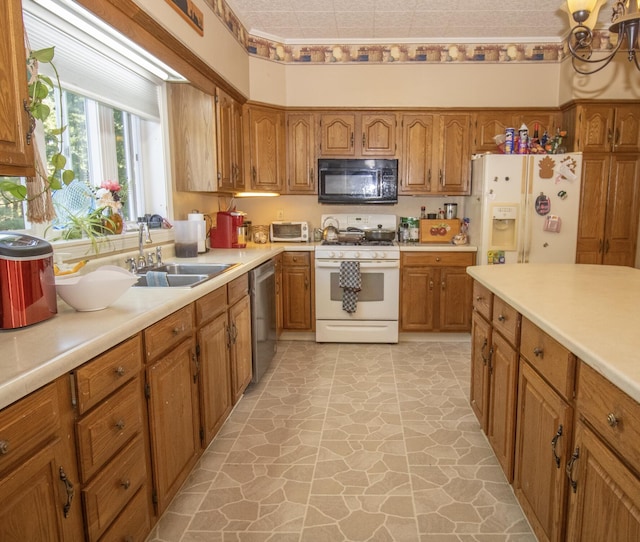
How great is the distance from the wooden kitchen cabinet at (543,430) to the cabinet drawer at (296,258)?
2.58 m

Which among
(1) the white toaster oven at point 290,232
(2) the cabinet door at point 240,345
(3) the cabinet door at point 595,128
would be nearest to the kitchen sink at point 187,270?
(2) the cabinet door at point 240,345

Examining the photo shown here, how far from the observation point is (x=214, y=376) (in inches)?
89.5

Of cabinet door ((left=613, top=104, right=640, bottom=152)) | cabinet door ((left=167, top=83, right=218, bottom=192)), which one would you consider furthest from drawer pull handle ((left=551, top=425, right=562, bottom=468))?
cabinet door ((left=613, top=104, right=640, bottom=152))

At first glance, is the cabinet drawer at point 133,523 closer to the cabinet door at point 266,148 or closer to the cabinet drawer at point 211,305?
the cabinet drawer at point 211,305

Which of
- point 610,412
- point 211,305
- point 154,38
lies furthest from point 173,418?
point 154,38

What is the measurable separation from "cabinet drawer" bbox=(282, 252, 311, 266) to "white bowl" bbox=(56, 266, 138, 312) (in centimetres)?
255

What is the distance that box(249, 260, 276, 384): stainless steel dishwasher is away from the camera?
3.05 meters

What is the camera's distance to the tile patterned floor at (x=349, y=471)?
177 centimetres

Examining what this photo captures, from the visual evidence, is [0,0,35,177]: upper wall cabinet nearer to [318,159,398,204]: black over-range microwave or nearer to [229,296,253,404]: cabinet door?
[229,296,253,404]: cabinet door

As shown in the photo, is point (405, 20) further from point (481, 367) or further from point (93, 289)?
point (93, 289)

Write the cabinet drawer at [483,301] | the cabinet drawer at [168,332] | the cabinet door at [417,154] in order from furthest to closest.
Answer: the cabinet door at [417,154] < the cabinet drawer at [483,301] < the cabinet drawer at [168,332]

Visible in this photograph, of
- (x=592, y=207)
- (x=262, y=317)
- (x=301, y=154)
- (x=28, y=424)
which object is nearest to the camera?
(x=28, y=424)

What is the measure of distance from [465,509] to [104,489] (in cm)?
141

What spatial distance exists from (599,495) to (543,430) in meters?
0.38
